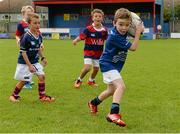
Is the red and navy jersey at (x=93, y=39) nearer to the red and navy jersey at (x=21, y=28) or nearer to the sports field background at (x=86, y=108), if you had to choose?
the sports field background at (x=86, y=108)

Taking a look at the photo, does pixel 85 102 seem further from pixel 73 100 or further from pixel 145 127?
pixel 145 127

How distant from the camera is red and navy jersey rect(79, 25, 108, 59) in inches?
409

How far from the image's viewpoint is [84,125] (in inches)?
250

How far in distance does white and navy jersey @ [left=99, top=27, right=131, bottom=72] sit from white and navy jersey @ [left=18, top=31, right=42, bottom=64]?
6.19 ft

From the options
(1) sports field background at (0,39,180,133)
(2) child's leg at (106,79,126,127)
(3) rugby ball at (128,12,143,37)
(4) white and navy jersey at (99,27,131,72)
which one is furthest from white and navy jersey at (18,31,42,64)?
(3) rugby ball at (128,12,143,37)

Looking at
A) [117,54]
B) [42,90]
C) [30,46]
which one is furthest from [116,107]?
[30,46]

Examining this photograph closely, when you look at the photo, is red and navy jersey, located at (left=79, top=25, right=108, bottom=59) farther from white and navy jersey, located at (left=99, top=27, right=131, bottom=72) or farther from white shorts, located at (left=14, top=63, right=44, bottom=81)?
white and navy jersey, located at (left=99, top=27, right=131, bottom=72)

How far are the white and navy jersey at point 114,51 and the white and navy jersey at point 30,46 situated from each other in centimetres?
189

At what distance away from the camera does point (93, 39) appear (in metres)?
10.4

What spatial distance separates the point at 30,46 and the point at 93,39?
2.52m

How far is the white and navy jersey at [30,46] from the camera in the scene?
816 cm

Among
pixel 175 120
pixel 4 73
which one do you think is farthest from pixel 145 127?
pixel 4 73

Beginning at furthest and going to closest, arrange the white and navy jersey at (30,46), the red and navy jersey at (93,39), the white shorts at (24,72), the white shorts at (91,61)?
the white shorts at (91,61)
the red and navy jersey at (93,39)
the white shorts at (24,72)
the white and navy jersey at (30,46)

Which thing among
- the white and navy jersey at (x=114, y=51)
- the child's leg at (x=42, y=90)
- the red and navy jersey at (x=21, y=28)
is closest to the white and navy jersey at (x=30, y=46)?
the child's leg at (x=42, y=90)
